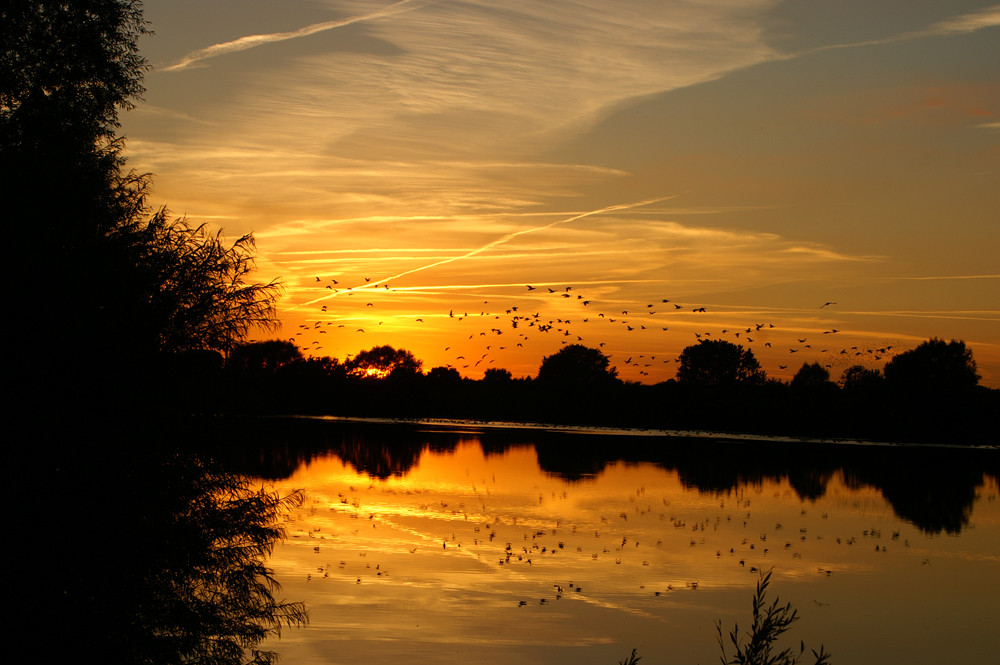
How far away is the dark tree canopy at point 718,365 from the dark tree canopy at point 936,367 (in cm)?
3122

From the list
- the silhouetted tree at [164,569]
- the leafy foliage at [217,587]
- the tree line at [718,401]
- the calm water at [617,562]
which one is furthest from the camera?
the tree line at [718,401]

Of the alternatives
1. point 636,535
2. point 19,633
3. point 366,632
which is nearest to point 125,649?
point 19,633

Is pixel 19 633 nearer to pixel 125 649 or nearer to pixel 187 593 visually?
pixel 125 649

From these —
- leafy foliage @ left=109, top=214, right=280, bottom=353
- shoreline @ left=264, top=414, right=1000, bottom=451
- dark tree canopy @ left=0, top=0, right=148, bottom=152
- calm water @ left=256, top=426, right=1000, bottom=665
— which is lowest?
calm water @ left=256, top=426, right=1000, bottom=665

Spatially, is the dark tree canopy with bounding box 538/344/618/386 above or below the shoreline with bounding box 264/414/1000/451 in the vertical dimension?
above

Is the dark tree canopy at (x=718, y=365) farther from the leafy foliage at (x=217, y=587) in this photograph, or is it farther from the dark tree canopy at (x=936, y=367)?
the leafy foliage at (x=217, y=587)

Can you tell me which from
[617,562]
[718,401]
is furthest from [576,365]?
[617,562]

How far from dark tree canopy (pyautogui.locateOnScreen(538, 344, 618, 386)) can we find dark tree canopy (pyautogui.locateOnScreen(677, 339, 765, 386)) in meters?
12.6

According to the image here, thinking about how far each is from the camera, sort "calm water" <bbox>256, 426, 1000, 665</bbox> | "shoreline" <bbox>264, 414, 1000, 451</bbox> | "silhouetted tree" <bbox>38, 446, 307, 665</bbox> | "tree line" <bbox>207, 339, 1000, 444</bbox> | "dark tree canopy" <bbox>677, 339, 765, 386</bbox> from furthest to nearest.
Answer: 1. "dark tree canopy" <bbox>677, 339, 765, 386</bbox>
2. "tree line" <bbox>207, 339, 1000, 444</bbox>
3. "shoreline" <bbox>264, 414, 1000, 451</bbox>
4. "calm water" <bbox>256, 426, 1000, 665</bbox>
5. "silhouetted tree" <bbox>38, 446, 307, 665</bbox>

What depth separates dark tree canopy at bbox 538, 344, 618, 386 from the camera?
16112 cm

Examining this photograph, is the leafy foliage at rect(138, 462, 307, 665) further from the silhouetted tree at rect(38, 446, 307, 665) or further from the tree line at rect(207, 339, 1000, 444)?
the tree line at rect(207, 339, 1000, 444)

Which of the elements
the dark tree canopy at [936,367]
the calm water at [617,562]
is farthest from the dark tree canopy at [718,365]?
the calm water at [617,562]

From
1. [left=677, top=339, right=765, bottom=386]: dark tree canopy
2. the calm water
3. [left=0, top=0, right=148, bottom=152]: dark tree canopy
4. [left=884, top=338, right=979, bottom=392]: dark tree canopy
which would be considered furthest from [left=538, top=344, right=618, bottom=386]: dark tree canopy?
[left=0, top=0, right=148, bottom=152]: dark tree canopy

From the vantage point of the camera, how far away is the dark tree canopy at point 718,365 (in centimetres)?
15288
